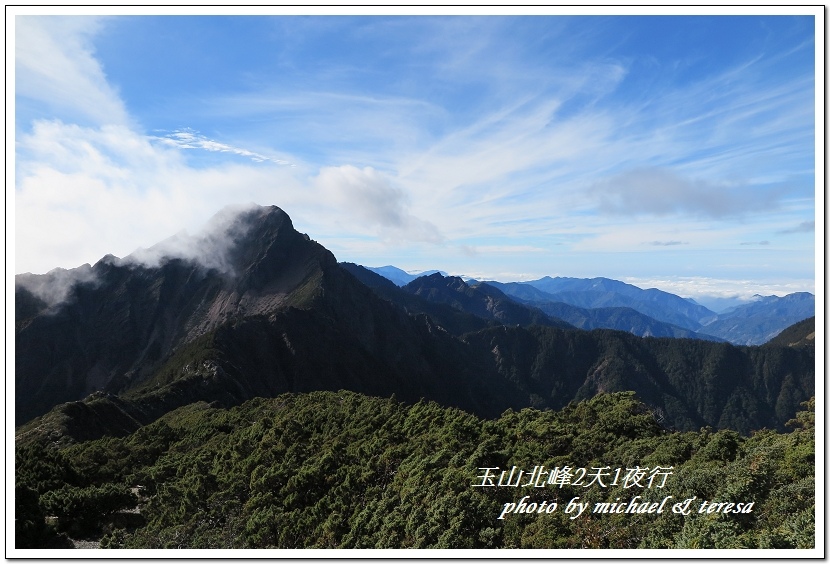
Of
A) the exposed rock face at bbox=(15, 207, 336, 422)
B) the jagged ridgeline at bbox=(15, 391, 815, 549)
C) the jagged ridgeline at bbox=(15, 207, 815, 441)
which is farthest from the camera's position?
the exposed rock face at bbox=(15, 207, 336, 422)

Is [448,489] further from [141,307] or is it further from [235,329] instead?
[141,307]

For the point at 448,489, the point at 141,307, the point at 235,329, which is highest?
the point at 141,307

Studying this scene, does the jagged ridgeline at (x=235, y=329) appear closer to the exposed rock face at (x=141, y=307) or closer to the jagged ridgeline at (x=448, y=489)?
the exposed rock face at (x=141, y=307)

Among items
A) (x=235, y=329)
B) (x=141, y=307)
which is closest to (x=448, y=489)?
(x=235, y=329)

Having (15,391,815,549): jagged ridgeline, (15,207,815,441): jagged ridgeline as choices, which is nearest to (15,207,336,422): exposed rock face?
(15,207,815,441): jagged ridgeline

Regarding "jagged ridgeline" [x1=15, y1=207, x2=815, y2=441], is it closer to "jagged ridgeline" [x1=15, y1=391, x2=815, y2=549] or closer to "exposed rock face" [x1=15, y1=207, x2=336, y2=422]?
"exposed rock face" [x1=15, y1=207, x2=336, y2=422]

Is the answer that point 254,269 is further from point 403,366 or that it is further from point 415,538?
point 415,538

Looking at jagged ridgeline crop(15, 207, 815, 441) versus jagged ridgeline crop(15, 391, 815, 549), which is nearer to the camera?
jagged ridgeline crop(15, 391, 815, 549)

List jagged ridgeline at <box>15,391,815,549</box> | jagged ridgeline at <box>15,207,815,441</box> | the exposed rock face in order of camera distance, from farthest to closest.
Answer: the exposed rock face
jagged ridgeline at <box>15,207,815,441</box>
jagged ridgeline at <box>15,391,815,549</box>

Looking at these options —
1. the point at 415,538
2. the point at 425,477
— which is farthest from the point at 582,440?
the point at 415,538
